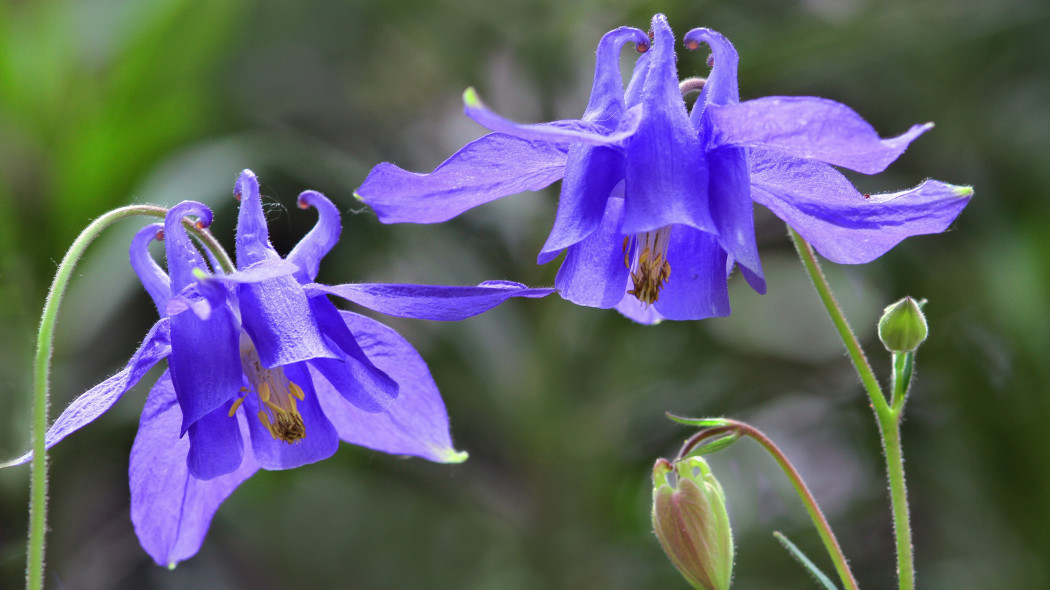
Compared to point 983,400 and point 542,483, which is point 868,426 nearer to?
point 983,400

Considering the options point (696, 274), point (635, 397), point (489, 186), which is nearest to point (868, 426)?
point (635, 397)

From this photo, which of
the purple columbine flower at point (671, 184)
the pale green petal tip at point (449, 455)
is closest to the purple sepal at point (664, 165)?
the purple columbine flower at point (671, 184)

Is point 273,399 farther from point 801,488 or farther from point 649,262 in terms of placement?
point 801,488

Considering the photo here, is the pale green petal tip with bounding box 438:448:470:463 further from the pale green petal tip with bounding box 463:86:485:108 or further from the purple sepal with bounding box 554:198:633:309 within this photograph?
the pale green petal tip with bounding box 463:86:485:108

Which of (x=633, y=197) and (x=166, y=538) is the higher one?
(x=633, y=197)

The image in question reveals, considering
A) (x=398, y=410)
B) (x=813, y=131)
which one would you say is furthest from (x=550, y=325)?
(x=813, y=131)
